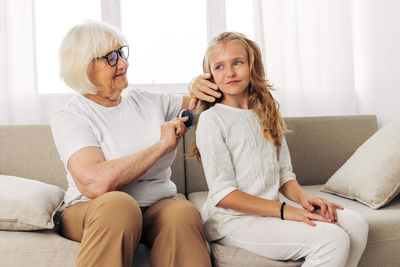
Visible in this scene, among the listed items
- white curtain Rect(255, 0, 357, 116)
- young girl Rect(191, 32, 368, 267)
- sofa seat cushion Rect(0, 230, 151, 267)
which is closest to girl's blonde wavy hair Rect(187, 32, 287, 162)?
young girl Rect(191, 32, 368, 267)

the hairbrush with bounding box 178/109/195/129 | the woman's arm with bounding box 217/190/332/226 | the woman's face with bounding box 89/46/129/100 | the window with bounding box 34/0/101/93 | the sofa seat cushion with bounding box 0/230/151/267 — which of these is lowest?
the sofa seat cushion with bounding box 0/230/151/267

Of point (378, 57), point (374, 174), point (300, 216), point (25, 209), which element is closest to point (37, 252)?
point (25, 209)

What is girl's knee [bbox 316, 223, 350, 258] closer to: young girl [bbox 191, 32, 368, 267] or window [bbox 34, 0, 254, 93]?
young girl [bbox 191, 32, 368, 267]

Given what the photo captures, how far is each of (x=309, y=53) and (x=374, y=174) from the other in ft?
3.67

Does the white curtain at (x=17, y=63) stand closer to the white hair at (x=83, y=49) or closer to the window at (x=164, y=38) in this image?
the window at (x=164, y=38)

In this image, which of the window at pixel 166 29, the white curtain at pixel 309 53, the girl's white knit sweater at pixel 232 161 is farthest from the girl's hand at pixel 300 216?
the window at pixel 166 29

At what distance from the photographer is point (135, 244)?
1.22m

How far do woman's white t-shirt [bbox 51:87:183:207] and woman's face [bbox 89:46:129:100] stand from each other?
59 millimetres

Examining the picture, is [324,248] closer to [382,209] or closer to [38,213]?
[382,209]

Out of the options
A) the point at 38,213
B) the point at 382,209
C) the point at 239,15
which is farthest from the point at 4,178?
the point at 239,15

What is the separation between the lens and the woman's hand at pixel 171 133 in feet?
4.62

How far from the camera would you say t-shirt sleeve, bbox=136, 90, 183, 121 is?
1713 mm

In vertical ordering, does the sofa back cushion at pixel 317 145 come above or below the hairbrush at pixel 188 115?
below

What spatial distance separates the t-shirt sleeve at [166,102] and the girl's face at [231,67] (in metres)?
0.29
